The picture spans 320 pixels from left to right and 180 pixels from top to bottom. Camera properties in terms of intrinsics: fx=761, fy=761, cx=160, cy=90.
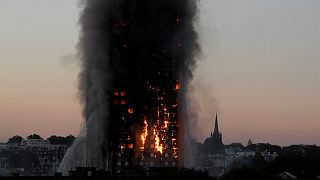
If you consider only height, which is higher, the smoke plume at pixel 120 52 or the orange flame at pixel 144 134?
the smoke plume at pixel 120 52

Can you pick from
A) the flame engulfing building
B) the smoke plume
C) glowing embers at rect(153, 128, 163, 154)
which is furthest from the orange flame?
the smoke plume

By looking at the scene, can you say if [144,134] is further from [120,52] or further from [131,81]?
[120,52]

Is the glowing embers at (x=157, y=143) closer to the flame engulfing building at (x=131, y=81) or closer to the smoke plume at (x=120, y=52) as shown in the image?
the flame engulfing building at (x=131, y=81)

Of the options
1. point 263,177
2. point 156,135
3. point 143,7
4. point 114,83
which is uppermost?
point 143,7

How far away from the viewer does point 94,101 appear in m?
142

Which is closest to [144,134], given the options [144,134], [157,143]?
[144,134]

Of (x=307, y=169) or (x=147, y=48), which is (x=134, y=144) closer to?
(x=147, y=48)

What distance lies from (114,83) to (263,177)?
37.0 metres

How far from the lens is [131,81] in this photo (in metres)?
142

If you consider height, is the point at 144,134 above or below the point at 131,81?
below

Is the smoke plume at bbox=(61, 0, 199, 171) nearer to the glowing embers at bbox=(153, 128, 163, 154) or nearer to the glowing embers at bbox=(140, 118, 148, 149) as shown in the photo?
the glowing embers at bbox=(140, 118, 148, 149)

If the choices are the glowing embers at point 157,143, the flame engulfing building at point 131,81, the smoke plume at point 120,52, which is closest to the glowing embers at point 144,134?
the flame engulfing building at point 131,81

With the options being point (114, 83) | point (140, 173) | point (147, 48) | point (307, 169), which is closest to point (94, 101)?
point (114, 83)

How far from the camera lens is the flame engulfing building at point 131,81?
140000mm
